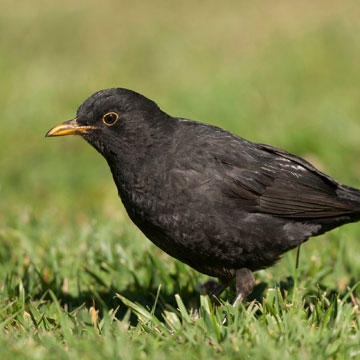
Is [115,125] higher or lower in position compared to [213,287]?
higher

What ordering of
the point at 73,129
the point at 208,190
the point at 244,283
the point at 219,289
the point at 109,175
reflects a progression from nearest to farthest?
1. the point at 208,190
2. the point at 244,283
3. the point at 73,129
4. the point at 219,289
5. the point at 109,175

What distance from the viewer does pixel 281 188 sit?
504 cm

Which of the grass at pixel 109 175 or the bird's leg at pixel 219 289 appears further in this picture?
the bird's leg at pixel 219 289

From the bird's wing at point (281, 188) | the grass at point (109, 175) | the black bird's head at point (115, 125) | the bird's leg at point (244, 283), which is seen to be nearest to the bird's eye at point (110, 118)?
the black bird's head at point (115, 125)

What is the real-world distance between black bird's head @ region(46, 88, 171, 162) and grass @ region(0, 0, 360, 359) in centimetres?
110

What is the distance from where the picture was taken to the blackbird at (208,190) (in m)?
4.68

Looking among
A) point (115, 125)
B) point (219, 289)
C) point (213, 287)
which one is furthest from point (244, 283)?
point (115, 125)

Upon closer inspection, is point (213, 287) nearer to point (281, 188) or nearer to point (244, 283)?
point (244, 283)

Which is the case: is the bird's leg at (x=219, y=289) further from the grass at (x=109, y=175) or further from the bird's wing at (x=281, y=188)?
the bird's wing at (x=281, y=188)

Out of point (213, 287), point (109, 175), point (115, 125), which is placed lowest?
point (213, 287)

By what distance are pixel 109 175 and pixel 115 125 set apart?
4.26 metres

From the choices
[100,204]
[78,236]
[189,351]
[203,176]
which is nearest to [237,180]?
[203,176]

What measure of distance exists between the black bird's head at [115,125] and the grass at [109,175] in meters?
1.10

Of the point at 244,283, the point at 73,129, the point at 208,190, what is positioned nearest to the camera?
the point at 208,190
